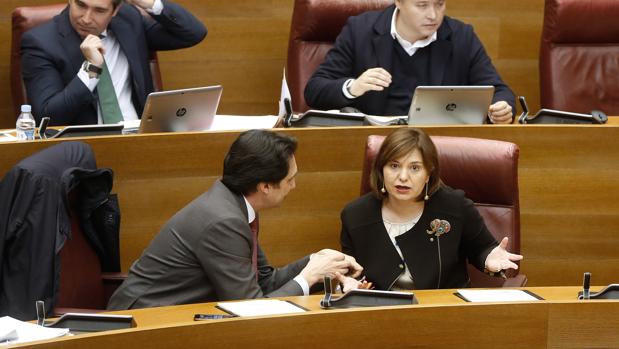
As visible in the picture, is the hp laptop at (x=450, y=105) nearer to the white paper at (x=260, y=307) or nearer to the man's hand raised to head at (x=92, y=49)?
the man's hand raised to head at (x=92, y=49)

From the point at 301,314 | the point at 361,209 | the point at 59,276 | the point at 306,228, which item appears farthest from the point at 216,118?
the point at 301,314

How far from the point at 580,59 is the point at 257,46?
1.37 meters

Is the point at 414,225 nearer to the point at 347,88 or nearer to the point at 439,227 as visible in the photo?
the point at 439,227

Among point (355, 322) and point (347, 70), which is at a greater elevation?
point (347, 70)

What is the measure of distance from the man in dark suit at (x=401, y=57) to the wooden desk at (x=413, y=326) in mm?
1701

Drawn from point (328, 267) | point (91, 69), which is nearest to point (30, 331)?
point (328, 267)

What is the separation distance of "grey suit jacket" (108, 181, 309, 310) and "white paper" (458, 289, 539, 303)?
1.43 ft

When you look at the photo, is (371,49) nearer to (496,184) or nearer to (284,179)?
(496,184)

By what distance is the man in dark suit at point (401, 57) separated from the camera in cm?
418

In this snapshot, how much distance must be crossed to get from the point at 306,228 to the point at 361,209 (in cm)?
45

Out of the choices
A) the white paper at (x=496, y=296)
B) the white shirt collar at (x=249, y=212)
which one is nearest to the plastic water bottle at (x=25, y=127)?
the white shirt collar at (x=249, y=212)

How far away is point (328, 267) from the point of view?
2.89 metres

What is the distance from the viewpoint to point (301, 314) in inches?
94.7

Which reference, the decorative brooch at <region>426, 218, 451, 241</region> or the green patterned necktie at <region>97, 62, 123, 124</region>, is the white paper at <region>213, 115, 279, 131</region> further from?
the decorative brooch at <region>426, 218, 451, 241</region>
